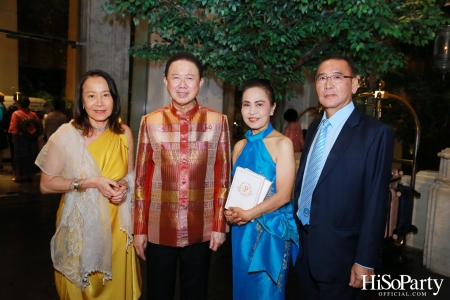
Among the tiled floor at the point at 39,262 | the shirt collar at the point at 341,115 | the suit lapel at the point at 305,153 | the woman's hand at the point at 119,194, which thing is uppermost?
the shirt collar at the point at 341,115

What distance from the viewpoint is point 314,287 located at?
2508 mm

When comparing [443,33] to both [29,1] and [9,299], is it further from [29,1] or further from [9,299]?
[29,1]

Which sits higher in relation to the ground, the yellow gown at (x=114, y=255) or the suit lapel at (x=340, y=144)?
the suit lapel at (x=340, y=144)

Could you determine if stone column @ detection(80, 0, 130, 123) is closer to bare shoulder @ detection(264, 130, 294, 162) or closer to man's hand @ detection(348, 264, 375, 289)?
bare shoulder @ detection(264, 130, 294, 162)

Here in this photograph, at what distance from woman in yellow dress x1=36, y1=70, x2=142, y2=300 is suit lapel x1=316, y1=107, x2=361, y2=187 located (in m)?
1.33

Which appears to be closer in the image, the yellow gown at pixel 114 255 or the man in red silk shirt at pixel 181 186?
the man in red silk shirt at pixel 181 186

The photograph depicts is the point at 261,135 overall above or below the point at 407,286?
above

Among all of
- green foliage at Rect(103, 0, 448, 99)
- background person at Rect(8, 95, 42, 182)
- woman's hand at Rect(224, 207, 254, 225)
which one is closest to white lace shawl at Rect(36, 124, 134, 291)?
woman's hand at Rect(224, 207, 254, 225)

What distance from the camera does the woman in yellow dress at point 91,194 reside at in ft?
8.44

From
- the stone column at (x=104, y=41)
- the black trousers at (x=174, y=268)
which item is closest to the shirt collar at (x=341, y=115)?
the black trousers at (x=174, y=268)

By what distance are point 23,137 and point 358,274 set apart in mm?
8254

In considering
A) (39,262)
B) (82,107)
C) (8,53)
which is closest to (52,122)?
(8,53)

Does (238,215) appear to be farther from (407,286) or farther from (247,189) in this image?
(407,286)

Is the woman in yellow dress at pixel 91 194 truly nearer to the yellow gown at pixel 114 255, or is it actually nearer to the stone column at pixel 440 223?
the yellow gown at pixel 114 255
